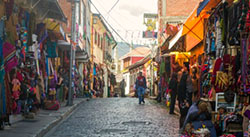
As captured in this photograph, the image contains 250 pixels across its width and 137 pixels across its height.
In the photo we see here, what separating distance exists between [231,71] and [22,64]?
20.0 feet

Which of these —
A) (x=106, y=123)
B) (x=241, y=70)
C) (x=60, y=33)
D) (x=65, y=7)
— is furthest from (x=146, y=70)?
(x=241, y=70)

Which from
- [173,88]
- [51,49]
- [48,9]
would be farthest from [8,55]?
[51,49]

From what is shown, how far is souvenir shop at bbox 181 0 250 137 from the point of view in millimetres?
8156

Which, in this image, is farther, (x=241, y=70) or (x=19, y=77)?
(x=19, y=77)

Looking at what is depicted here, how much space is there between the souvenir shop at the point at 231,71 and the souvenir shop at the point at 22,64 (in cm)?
469

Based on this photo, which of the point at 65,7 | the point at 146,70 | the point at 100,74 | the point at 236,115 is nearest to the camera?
the point at 236,115

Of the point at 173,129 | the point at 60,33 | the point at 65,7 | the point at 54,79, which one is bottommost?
the point at 173,129

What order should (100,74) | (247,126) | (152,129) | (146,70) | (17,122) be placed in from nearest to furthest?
(247,126) → (152,129) → (17,122) → (100,74) → (146,70)

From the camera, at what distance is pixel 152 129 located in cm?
1066

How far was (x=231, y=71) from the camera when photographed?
9.37m

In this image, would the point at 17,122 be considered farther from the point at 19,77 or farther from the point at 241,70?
the point at 241,70

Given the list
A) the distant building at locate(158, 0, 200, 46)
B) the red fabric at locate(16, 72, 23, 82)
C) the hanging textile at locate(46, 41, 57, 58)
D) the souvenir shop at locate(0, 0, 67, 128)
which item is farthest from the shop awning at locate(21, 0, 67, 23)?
the distant building at locate(158, 0, 200, 46)

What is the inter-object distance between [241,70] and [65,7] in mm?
18609

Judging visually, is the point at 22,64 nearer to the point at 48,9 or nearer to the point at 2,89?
the point at 2,89
